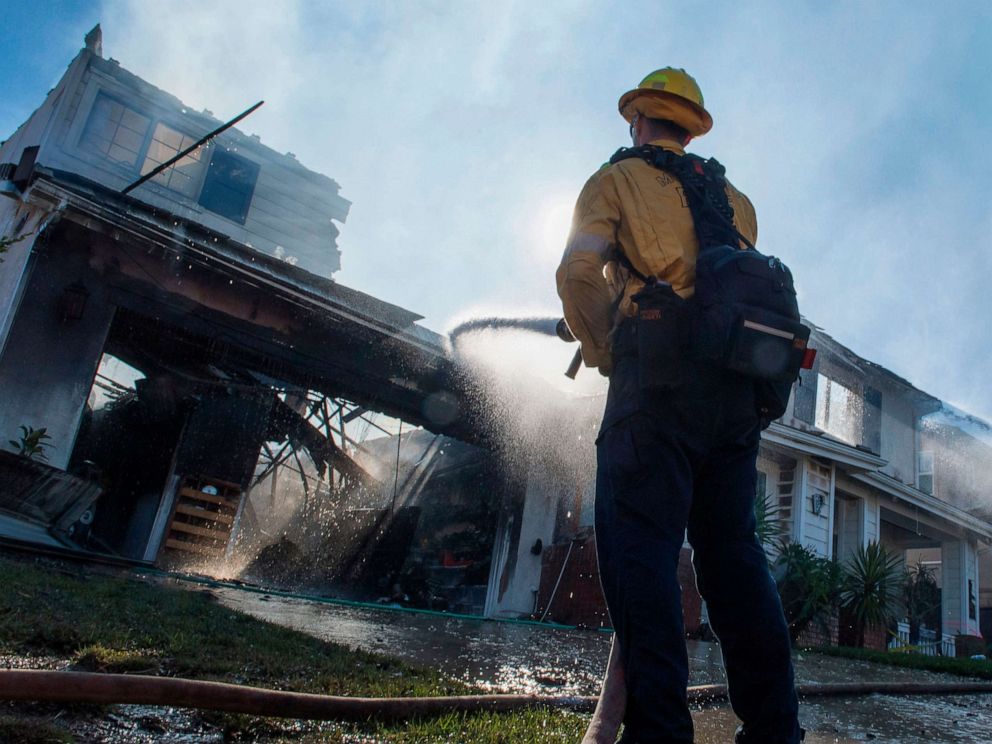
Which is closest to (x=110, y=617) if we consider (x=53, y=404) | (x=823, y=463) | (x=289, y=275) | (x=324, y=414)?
(x=53, y=404)

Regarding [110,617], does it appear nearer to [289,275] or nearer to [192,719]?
[192,719]

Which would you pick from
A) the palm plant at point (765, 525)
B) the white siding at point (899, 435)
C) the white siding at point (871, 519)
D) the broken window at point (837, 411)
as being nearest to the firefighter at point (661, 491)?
the palm plant at point (765, 525)

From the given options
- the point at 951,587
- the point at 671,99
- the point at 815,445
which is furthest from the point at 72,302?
the point at 951,587

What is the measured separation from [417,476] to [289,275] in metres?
5.95

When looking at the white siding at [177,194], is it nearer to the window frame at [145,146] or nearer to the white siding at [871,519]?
the window frame at [145,146]

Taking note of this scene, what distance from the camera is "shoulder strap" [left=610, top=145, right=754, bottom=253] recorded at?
205cm

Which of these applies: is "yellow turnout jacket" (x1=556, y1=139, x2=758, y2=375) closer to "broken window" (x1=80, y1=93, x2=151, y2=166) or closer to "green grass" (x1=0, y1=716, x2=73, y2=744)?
"green grass" (x1=0, y1=716, x2=73, y2=744)

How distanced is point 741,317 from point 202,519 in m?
9.77

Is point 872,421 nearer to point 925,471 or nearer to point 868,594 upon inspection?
point 925,471

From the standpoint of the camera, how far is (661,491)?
5.62 feet

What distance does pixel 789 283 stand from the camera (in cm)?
196

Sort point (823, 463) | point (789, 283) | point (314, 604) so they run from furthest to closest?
1. point (823, 463)
2. point (314, 604)
3. point (789, 283)

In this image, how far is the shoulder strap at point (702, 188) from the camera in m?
2.05

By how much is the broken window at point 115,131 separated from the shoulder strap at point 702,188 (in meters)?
16.9
